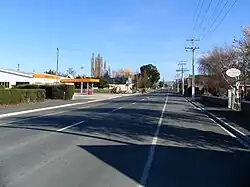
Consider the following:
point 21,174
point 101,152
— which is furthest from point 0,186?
point 101,152

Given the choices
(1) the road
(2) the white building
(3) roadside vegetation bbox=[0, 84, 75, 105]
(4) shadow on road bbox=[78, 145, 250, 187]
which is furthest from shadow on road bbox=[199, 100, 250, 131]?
(2) the white building

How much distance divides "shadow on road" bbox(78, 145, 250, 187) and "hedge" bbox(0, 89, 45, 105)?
25.8 meters

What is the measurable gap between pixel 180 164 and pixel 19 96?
3196 cm

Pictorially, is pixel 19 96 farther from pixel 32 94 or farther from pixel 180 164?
pixel 180 164

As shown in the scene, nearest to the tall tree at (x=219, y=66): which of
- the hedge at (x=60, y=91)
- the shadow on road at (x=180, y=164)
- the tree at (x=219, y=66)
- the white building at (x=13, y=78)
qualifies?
the tree at (x=219, y=66)

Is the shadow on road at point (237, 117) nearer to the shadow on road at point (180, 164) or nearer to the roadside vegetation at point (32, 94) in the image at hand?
the shadow on road at point (180, 164)

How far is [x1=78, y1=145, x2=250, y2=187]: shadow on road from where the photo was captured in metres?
7.98

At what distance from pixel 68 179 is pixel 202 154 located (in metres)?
4.70

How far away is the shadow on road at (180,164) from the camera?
26.2 feet

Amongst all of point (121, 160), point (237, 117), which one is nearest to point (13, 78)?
point (237, 117)

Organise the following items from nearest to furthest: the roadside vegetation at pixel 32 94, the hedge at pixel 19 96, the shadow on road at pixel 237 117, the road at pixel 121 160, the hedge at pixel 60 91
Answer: the road at pixel 121 160
the shadow on road at pixel 237 117
the hedge at pixel 19 96
the roadside vegetation at pixel 32 94
the hedge at pixel 60 91

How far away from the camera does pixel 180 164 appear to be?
975 centimetres

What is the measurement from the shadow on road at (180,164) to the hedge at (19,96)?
1015 inches

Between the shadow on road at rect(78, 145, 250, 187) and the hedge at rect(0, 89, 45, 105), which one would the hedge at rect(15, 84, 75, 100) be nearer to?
the hedge at rect(0, 89, 45, 105)
